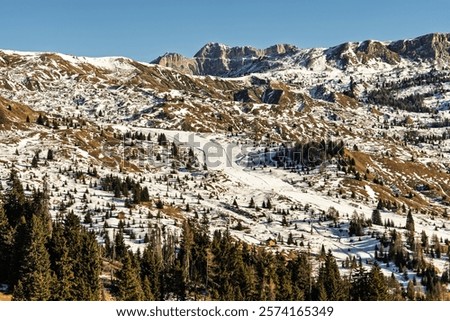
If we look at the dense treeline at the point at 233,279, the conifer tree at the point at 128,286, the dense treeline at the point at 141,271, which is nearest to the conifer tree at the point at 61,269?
the dense treeline at the point at 141,271

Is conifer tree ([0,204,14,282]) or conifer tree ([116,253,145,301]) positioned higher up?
conifer tree ([0,204,14,282])

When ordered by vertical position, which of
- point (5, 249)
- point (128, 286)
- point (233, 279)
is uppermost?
point (5, 249)

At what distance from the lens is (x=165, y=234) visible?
180 m

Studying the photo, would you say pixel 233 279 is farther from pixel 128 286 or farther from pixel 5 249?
pixel 5 249

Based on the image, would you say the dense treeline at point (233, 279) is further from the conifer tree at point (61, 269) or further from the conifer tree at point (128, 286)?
the conifer tree at point (61, 269)

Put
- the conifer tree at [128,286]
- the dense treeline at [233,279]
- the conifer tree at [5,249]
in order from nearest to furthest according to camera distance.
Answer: the conifer tree at [128,286] → the conifer tree at [5,249] → the dense treeline at [233,279]

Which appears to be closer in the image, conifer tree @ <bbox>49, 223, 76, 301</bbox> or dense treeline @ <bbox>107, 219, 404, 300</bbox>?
conifer tree @ <bbox>49, 223, 76, 301</bbox>

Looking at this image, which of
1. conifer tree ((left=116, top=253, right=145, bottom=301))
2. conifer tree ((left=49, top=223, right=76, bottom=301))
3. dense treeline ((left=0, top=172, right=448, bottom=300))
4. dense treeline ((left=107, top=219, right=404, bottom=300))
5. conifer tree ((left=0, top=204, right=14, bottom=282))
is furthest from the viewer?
dense treeline ((left=107, top=219, right=404, bottom=300))

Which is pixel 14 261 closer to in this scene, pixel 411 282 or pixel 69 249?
pixel 69 249

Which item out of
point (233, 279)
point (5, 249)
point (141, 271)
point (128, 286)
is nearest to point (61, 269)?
point (128, 286)

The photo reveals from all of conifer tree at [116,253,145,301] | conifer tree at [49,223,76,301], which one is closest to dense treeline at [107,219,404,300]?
conifer tree at [116,253,145,301]

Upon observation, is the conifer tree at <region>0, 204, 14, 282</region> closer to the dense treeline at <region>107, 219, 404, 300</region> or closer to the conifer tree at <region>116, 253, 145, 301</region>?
the dense treeline at <region>107, 219, 404, 300</region>

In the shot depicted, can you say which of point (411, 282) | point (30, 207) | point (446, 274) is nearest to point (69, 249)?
point (30, 207)
